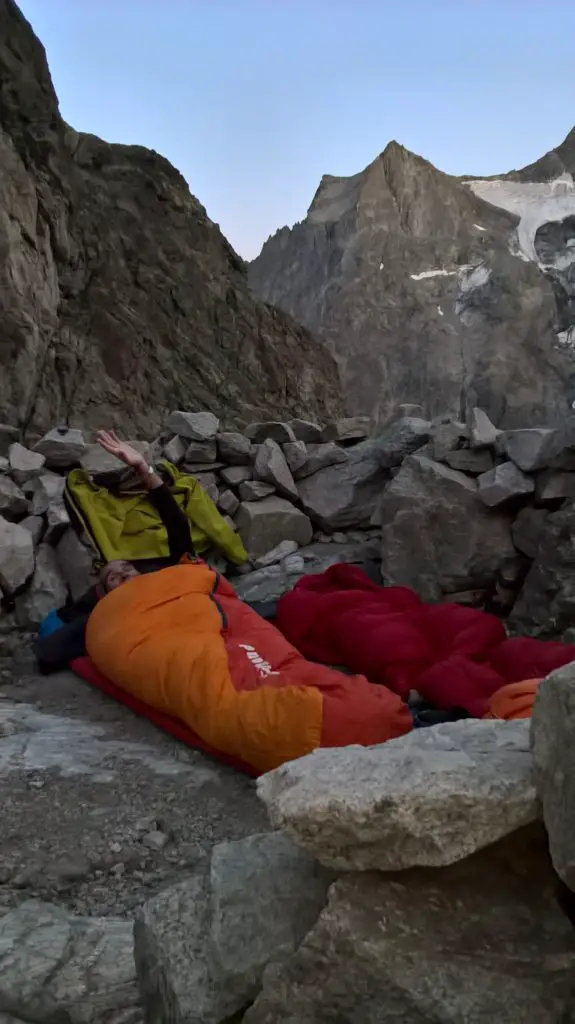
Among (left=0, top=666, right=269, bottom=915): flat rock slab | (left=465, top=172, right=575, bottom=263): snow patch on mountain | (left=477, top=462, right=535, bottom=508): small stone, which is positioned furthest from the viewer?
(left=465, top=172, right=575, bottom=263): snow patch on mountain

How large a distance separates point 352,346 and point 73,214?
2116cm

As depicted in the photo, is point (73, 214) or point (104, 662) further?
point (73, 214)

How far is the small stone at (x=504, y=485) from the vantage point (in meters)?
4.68

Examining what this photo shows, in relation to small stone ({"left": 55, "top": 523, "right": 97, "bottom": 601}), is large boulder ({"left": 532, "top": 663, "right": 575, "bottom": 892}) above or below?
above

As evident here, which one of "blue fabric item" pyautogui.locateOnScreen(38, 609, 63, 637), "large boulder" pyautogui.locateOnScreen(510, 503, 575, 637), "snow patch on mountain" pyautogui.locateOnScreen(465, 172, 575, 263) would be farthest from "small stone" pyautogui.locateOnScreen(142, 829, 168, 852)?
"snow patch on mountain" pyautogui.locateOnScreen(465, 172, 575, 263)

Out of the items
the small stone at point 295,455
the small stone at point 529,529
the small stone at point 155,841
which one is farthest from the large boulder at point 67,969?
the small stone at point 295,455

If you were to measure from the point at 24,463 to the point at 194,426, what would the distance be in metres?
1.35

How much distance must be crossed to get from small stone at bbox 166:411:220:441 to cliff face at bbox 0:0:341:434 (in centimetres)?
385

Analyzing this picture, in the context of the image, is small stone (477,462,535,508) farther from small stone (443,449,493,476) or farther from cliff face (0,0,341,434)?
cliff face (0,0,341,434)

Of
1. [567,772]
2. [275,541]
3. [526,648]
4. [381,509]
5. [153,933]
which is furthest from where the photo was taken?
[275,541]

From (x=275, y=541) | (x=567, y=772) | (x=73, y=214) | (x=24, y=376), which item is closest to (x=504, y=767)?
(x=567, y=772)

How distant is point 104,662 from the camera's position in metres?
3.46

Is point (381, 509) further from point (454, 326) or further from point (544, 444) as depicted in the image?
point (454, 326)

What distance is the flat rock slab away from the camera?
2.07 metres
